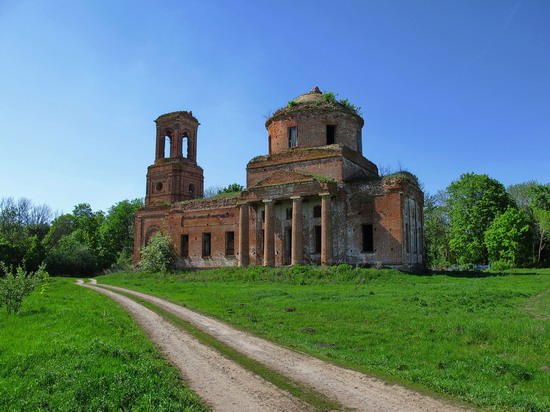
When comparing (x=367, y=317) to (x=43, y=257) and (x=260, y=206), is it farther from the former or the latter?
(x=43, y=257)

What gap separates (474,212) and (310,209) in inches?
1030

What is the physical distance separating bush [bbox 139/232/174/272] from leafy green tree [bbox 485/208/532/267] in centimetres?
3184

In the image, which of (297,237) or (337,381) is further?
(297,237)

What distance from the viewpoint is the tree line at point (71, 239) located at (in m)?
44.1

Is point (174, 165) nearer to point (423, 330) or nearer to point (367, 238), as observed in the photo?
point (367, 238)

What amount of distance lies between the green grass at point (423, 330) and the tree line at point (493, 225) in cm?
2479

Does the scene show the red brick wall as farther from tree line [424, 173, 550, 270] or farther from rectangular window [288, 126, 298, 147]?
tree line [424, 173, 550, 270]

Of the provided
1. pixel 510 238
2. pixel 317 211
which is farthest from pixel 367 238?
pixel 510 238

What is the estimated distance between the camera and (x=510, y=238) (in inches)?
1780

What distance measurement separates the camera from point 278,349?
33.8 ft

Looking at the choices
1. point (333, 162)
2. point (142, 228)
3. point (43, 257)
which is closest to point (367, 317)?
point (333, 162)

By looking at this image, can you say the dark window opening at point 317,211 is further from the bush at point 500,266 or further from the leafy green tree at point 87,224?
the leafy green tree at point 87,224

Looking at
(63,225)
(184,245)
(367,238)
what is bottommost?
(184,245)

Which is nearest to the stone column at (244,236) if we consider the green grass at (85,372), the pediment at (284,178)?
the pediment at (284,178)
